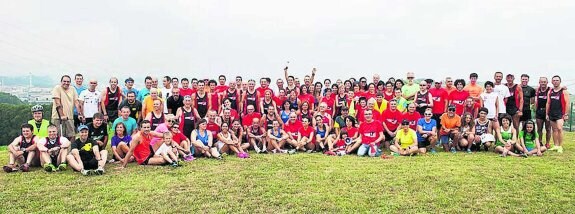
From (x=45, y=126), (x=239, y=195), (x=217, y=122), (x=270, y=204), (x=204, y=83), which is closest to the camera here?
(x=270, y=204)

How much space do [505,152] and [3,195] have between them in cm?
1098

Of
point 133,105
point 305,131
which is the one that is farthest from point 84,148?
point 305,131

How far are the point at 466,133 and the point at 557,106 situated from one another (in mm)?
2665

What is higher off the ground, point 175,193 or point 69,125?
point 69,125

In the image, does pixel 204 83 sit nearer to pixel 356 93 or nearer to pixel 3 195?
pixel 356 93

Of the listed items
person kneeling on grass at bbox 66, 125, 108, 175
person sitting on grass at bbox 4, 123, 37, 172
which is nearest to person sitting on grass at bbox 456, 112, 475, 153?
person kneeling on grass at bbox 66, 125, 108, 175

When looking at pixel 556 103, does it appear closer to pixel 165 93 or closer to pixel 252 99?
pixel 252 99

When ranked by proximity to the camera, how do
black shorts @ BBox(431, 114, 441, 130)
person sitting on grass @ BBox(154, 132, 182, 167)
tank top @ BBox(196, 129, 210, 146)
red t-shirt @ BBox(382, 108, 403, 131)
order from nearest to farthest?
person sitting on grass @ BBox(154, 132, 182, 167), tank top @ BBox(196, 129, 210, 146), red t-shirt @ BBox(382, 108, 403, 131), black shorts @ BBox(431, 114, 441, 130)

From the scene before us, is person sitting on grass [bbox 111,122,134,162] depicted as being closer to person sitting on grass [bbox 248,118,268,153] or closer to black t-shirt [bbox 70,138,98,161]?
black t-shirt [bbox 70,138,98,161]

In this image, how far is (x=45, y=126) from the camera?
9.52m

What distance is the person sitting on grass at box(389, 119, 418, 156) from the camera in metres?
11.0

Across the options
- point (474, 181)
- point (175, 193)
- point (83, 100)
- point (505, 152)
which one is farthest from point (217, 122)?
point (505, 152)

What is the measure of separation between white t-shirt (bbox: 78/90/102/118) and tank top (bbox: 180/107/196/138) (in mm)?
2233

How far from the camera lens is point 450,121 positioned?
11.7m
